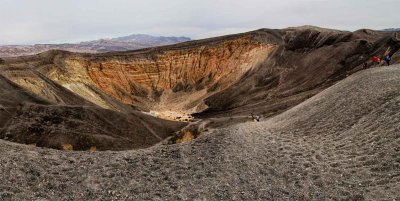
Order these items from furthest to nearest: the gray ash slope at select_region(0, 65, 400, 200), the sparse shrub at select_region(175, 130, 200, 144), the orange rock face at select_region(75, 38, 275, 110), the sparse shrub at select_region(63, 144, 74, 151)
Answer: the orange rock face at select_region(75, 38, 275, 110) → the sparse shrub at select_region(175, 130, 200, 144) → the sparse shrub at select_region(63, 144, 74, 151) → the gray ash slope at select_region(0, 65, 400, 200)

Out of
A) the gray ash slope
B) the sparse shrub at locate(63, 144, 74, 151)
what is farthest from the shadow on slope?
the gray ash slope

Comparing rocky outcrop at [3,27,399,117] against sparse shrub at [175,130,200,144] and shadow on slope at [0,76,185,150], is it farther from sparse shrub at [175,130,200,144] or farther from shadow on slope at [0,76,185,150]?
sparse shrub at [175,130,200,144]

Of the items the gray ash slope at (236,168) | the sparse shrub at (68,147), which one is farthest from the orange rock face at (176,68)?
the gray ash slope at (236,168)

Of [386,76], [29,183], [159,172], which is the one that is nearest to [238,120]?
[386,76]

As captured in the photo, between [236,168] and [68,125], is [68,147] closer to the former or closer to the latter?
[68,125]

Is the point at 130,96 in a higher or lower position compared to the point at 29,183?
lower

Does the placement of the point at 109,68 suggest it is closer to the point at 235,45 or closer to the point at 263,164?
the point at 235,45

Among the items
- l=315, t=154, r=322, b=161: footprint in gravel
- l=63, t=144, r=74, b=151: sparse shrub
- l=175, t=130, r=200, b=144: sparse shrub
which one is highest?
l=315, t=154, r=322, b=161: footprint in gravel

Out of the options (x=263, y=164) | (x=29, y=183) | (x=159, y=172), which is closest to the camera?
(x=29, y=183)
